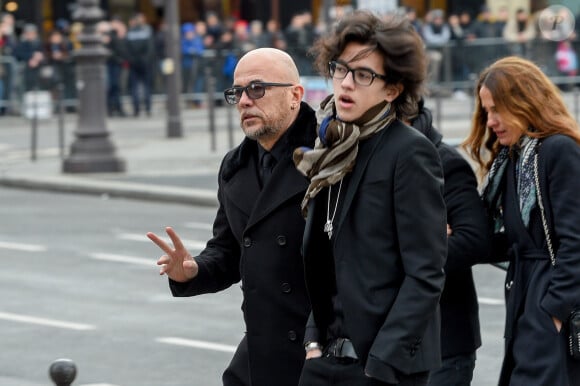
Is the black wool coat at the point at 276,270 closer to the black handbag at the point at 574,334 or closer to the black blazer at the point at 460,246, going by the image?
the black blazer at the point at 460,246

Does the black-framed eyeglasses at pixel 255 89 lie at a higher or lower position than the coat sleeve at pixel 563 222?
higher

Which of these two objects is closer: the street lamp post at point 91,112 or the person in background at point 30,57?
the street lamp post at point 91,112

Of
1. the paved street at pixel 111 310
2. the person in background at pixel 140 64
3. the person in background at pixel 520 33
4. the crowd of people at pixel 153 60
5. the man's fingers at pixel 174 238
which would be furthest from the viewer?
the person in background at pixel 140 64

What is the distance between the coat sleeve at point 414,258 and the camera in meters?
4.27

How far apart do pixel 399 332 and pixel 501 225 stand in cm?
155

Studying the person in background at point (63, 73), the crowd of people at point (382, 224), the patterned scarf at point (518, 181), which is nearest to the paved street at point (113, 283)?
the patterned scarf at point (518, 181)

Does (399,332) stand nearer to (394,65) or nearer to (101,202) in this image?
(394,65)

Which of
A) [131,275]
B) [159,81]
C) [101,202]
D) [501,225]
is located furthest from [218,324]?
[159,81]

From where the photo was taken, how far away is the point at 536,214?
17.7 ft

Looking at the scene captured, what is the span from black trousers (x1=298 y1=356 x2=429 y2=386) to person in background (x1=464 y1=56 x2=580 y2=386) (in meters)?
0.96

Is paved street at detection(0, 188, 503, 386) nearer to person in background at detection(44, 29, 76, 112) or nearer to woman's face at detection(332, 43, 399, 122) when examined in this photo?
woman's face at detection(332, 43, 399, 122)

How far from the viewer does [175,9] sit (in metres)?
25.6

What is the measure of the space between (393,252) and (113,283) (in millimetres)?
7810

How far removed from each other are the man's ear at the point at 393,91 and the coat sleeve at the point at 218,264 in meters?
0.90
